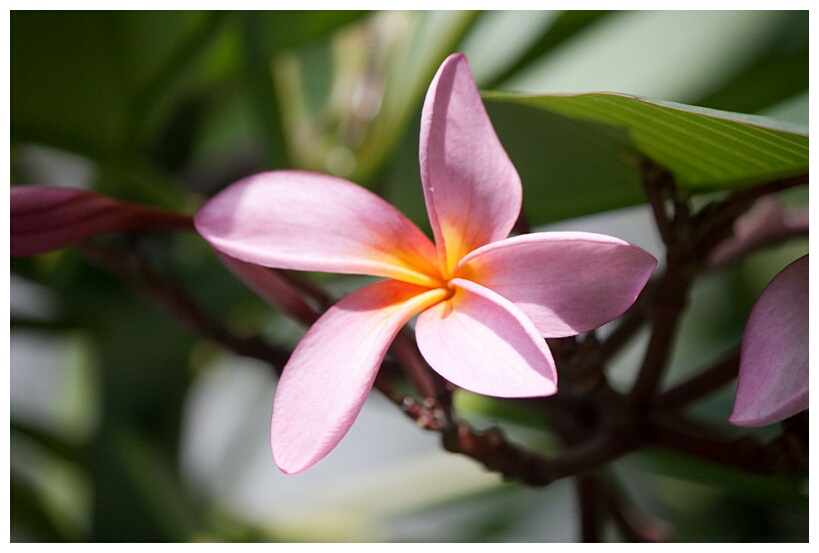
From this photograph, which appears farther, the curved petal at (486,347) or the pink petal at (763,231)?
the pink petal at (763,231)

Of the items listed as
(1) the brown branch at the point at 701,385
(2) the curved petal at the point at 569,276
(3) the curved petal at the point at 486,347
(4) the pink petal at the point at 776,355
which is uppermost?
(2) the curved petal at the point at 569,276

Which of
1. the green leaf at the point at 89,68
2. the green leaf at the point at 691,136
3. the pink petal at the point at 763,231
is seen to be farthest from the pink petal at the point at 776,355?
the green leaf at the point at 89,68

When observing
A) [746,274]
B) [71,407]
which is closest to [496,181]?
[746,274]

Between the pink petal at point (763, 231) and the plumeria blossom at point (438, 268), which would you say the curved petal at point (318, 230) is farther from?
the pink petal at point (763, 231)

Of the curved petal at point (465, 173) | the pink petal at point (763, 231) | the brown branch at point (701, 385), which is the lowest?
the brown branch at point (701, 385)

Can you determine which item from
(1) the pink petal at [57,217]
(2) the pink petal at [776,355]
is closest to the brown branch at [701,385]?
(2) the pink petal at [776,355]

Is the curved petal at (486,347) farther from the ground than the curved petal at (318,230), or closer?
closer

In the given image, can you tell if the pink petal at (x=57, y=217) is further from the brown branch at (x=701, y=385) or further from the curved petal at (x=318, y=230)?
the brown branch at (x=701, y=385)
